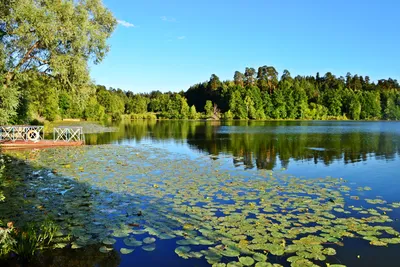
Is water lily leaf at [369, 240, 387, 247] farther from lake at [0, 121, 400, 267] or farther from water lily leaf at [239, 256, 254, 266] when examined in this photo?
water lily leaf at [239, 256, 254, 266]

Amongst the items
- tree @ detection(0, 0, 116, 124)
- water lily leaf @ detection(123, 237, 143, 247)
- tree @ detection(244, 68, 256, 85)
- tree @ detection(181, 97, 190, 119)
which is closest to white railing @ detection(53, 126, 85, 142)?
tree @ detection(0, 0, 116, 124)

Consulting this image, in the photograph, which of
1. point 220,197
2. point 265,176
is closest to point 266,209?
point 220,197

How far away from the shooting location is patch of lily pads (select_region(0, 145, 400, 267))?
6.90 metres

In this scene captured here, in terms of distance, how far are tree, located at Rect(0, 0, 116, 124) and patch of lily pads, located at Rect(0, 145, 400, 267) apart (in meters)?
11.1

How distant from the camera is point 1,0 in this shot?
20250 millimetres

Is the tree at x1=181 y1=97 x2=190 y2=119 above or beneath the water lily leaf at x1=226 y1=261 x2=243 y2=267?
above

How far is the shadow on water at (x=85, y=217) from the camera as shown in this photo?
6.48 m

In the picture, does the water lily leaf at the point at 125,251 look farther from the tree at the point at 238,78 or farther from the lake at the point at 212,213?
the tree at the point at 238,78

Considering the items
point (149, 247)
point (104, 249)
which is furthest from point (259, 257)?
point (104, 249)

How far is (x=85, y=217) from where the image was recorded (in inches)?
343

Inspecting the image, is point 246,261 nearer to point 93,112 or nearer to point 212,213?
point 212,213

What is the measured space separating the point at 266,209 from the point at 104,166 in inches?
416

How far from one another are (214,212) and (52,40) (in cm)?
1935

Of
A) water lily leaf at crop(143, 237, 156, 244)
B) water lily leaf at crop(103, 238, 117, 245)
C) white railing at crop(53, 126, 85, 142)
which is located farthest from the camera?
white railing at crop(53, 126, 85, 142)
